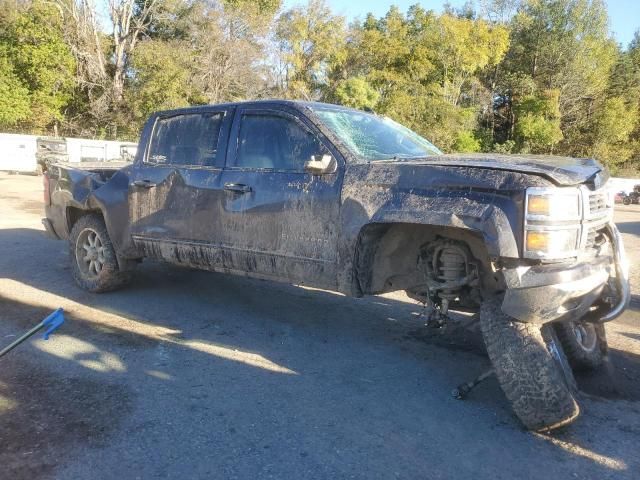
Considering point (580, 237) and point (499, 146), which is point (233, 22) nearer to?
point (499, 146)

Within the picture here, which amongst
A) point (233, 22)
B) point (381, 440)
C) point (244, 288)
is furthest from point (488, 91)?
point (381, 440)

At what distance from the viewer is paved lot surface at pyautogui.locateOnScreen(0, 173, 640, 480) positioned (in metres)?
2.87

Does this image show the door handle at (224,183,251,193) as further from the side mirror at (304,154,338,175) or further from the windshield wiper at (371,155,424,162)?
the windshield wiper at (371,155,424,162)

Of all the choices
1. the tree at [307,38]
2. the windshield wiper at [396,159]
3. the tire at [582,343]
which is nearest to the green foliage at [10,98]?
the tree at [307,38]

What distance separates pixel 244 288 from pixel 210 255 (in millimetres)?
1530

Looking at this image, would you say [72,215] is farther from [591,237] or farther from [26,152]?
[26,152]

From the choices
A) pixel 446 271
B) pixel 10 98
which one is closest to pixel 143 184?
pixel 446 271

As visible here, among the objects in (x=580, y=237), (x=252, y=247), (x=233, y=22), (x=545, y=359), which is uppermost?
(x=233, y=22)

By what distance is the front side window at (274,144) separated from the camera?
4328 mm

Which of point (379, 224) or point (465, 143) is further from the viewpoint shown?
point (465, 143)

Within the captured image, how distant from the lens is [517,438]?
3201mm

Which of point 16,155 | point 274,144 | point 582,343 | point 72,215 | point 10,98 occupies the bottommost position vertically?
point 582,343

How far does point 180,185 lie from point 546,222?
124 inches

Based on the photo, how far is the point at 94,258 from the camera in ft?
19.1
